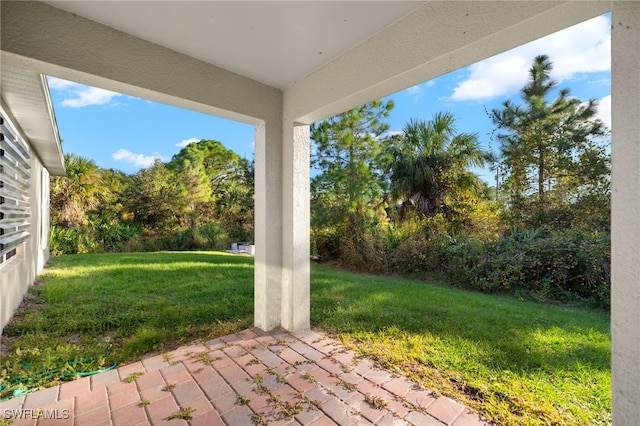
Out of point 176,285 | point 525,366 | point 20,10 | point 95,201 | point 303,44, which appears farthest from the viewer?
point 95,201

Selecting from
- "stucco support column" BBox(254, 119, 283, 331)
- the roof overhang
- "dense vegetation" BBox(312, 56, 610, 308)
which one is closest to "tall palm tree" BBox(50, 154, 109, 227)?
the roof overhang

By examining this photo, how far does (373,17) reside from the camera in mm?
1989

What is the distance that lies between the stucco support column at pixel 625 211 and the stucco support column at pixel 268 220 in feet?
8.66

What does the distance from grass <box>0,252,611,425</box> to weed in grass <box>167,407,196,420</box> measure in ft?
3.82

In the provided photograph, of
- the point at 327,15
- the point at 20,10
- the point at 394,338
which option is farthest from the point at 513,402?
the point at 20,10

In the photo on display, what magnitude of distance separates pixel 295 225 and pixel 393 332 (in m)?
1.66

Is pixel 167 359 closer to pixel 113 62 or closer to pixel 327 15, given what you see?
pixel 113 62

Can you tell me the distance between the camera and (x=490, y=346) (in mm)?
2895

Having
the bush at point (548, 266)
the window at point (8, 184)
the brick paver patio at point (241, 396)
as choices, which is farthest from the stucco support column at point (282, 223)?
the bush at point (548, 266)

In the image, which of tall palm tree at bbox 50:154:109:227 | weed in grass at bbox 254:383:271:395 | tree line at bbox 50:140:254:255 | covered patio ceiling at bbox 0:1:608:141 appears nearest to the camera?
covered patio ceiling at bbox 0:1:608:141

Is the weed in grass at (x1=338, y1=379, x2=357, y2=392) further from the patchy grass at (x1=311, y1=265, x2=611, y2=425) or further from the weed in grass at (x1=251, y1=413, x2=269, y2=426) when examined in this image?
the weed in grass at (x1=251, y1=413, x2=269, y2=426)

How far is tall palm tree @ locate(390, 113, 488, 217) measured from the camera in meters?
7.72

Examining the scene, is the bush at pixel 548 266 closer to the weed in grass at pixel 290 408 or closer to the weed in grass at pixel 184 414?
the weed in grass at pixel 290 408

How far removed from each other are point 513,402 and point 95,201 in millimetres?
13209
